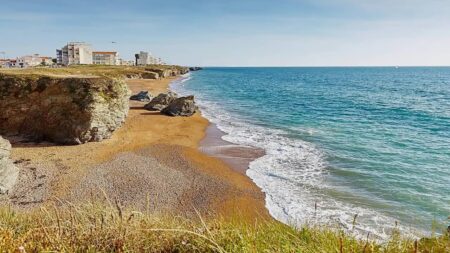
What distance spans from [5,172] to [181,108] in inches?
716

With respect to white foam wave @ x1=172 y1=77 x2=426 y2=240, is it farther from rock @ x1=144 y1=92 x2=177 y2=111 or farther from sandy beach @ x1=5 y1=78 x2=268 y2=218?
rock @ x1=144 y1=92 x2=177 y2=111

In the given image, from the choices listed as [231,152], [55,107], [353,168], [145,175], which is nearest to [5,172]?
[145,175]

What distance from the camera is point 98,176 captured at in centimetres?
1401

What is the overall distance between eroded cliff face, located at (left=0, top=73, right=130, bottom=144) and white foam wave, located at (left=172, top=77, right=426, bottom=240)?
27.4 feet

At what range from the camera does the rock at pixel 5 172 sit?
12.0 meters

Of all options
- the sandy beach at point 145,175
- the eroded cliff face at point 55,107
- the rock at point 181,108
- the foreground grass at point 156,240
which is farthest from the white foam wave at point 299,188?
the eroded cliff face at point 55,107

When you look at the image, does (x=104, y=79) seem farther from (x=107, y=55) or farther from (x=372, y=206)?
(x=107, y=55)

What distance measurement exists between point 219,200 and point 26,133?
44.0 ft

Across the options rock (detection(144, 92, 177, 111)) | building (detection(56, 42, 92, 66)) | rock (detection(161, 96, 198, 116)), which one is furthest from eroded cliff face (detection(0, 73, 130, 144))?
building (detection(56, 42, 92, 66))

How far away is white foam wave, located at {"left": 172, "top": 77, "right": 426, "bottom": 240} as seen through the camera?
1030 cm

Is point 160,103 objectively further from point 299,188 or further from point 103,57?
point 103,57

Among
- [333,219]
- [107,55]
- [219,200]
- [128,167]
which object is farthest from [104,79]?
[107,55]

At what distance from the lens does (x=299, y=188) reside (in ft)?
44.0

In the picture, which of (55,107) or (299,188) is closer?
(299,188)
